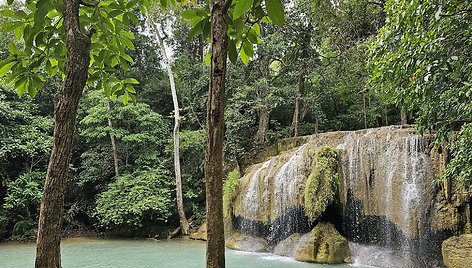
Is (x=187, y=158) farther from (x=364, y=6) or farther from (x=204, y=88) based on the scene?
(x=364, y=6)

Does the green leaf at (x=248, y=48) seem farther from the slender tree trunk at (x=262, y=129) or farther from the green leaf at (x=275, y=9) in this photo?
the slender tree trunk at (x=262, y=129)

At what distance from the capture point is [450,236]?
539 centimetres

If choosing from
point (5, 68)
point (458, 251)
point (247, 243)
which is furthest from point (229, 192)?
point (5, 68)

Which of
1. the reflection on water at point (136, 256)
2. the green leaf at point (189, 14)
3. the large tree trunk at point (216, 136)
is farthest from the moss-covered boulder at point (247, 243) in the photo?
the green leaf at point (189, 14)

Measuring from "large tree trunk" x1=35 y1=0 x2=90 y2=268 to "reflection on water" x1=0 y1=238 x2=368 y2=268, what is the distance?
196 inches

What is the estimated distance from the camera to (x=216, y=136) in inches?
42.0

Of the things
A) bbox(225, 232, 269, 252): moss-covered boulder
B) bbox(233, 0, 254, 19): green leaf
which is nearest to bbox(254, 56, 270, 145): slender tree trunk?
bbox(225, 232, 269, 252): moss-covered boulder

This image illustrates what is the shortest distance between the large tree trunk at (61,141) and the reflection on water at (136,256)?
196 inches

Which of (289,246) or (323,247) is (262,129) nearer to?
(289,246)

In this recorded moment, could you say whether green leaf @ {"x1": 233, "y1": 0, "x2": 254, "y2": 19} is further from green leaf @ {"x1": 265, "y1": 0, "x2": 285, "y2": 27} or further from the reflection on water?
the reflection on water

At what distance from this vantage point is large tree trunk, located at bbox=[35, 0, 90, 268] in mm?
1396

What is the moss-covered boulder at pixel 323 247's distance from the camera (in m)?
5.89

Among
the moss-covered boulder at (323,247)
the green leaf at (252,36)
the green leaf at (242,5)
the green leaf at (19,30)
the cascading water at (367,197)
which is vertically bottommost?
the moss-covered boulder at (323,247)

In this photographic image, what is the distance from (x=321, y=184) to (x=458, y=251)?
2.60 m
